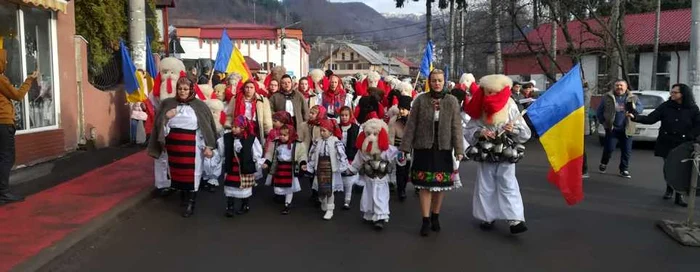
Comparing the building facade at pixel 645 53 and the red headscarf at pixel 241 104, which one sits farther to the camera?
the building facade at pixel 645 53

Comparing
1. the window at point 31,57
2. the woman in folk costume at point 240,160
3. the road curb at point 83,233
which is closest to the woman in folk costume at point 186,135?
the woman in folk costume at point 240,160

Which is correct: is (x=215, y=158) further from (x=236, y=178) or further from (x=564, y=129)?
(x=564, y=129)

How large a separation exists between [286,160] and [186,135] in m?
1.27

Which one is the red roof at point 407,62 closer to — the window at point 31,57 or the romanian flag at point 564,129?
the window at point 31,57

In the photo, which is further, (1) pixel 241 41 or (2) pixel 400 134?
(1) pixel 241 41

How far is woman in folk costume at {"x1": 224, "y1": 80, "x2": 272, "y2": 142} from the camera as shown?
26.5 feet

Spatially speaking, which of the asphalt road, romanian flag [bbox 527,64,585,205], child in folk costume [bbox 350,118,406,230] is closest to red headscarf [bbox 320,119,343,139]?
child in folk costume [bbox 350,118,406,230]

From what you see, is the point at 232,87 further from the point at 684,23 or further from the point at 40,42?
the point at 684,23

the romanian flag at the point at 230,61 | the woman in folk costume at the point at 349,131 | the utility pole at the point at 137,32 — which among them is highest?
the utility pole at the point at 137,32

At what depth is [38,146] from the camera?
983 centimetres

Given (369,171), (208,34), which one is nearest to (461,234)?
(369,171)

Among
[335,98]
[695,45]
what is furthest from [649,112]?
[335,98]

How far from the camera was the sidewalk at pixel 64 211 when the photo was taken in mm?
5406

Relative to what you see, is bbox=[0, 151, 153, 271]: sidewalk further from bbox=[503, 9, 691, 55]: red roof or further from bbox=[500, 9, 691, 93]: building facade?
bbox=[503, 9, 691, 55]: red roof
